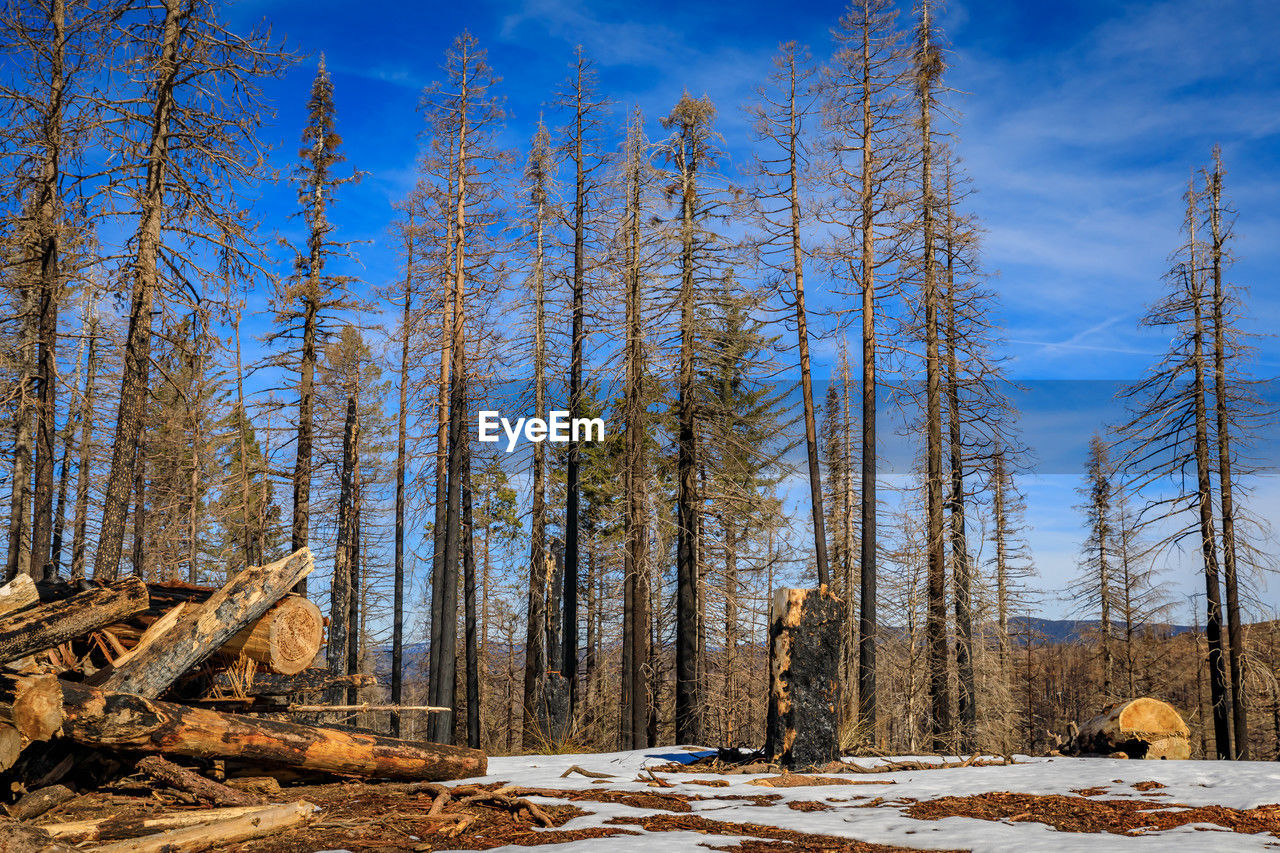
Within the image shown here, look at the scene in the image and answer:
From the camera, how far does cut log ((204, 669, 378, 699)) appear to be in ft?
28.1

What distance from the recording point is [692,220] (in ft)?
55.5

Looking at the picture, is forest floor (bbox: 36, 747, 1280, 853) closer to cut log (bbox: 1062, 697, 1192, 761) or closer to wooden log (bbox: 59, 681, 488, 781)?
wooden log (bbox: 59, 681, 488, 781)

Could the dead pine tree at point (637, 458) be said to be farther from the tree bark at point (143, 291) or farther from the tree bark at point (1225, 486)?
the tree bark at point (1225, 486)

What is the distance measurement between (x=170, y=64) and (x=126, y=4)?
120cm

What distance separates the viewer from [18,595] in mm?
7828

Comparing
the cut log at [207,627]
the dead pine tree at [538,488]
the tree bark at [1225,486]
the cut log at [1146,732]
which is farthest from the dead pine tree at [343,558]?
the tree bark at [1225,486]

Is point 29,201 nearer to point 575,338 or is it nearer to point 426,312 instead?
point 426,312

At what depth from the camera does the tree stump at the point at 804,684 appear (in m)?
9.72

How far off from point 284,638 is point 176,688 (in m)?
1.29

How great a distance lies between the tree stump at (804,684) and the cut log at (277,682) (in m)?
4.97

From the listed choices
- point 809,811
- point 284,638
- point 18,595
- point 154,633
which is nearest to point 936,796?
point 809,811

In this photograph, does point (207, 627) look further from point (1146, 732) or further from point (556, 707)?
point (1146, 732)

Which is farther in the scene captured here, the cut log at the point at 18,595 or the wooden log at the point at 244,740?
the cut log at the point at 18,595

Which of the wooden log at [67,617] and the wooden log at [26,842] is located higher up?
the wooden log at [67,617]
